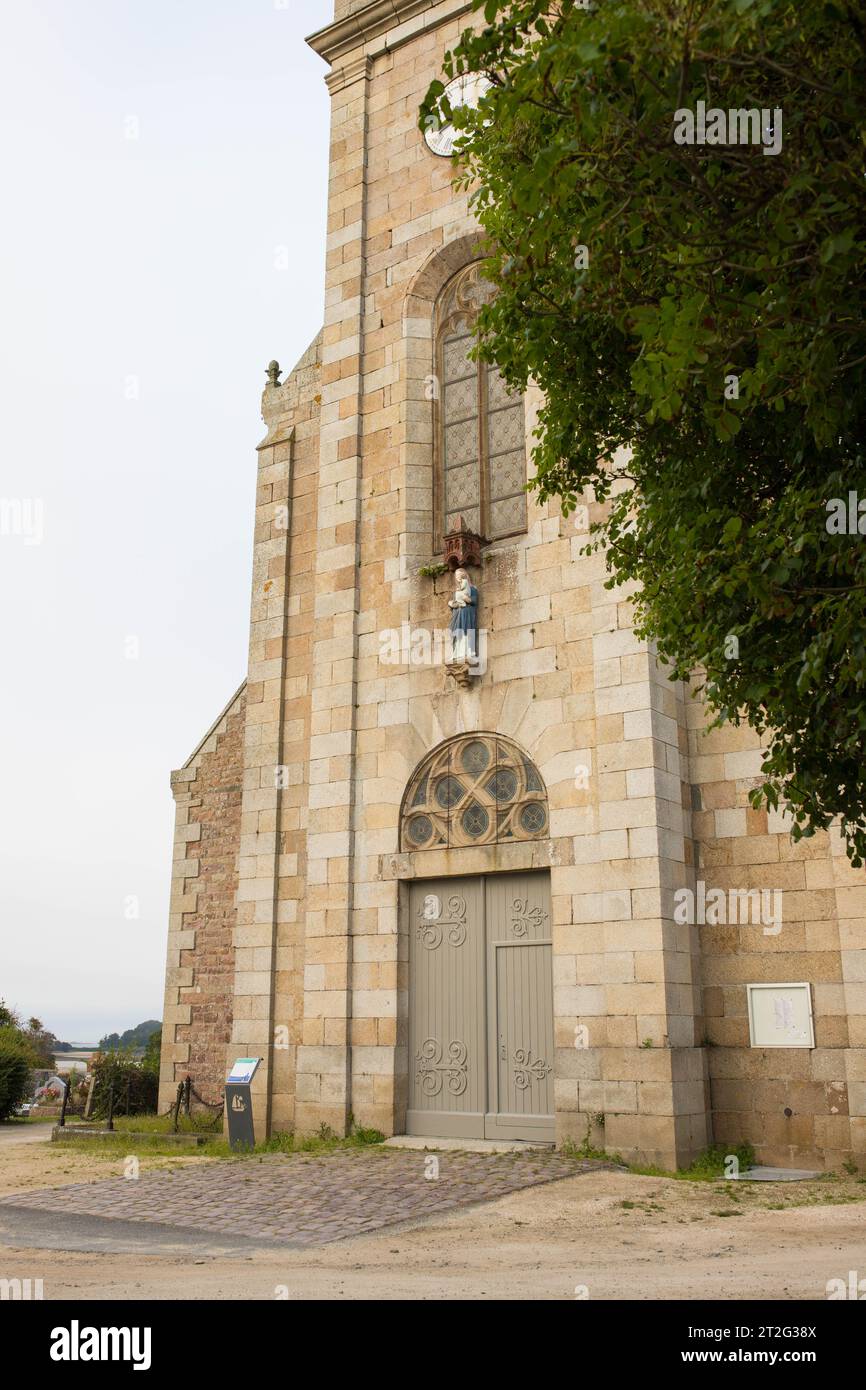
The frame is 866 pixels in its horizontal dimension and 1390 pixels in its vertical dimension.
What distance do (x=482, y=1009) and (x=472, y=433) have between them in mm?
6863

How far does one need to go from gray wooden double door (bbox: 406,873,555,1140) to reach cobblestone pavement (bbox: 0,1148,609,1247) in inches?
35.7

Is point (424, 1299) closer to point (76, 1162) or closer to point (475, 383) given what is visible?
point (76, 1162)

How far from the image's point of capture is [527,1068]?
12656 millimetres

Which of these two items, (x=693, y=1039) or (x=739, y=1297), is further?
(x=693, y=1039)

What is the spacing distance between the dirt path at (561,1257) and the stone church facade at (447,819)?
1.83 metres

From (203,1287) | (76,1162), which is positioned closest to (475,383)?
(76,1162)

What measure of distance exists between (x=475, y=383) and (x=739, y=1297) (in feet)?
37.5

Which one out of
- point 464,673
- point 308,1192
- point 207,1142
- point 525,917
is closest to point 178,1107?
point 207,1142

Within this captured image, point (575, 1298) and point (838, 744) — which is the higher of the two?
point (838, 744)

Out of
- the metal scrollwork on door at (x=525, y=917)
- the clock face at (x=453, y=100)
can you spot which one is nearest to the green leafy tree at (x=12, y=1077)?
the metal scrollwork on door at (x=525, y=917)

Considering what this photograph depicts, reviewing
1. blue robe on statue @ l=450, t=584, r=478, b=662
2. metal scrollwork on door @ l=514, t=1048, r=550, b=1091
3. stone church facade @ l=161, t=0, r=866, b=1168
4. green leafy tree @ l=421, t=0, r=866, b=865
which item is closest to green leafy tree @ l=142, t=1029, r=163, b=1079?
stone church facade @ l=161, t=0, r=866, b=1168

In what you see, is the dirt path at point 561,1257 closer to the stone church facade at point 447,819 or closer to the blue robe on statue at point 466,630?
the stone church facade at point 447,819

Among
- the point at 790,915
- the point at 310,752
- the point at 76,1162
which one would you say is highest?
the point at 310,752

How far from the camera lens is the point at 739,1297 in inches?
241
